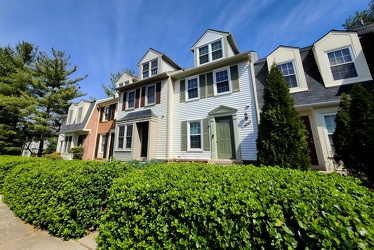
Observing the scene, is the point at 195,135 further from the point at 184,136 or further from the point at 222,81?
the point at 222,81

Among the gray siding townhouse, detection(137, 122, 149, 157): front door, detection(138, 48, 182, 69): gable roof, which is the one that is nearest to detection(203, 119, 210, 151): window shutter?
the gray siding townhouse

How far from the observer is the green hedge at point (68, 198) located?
116 inches

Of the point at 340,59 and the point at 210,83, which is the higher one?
the point at 210,83

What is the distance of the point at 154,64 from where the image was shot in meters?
12.7

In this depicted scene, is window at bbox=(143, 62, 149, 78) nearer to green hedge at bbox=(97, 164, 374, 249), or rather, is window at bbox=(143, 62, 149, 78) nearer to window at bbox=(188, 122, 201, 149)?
window at bbox=(188, 122, 201, 149)

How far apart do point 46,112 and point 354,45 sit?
2725cm

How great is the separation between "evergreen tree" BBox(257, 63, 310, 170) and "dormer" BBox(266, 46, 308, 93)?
269 cm

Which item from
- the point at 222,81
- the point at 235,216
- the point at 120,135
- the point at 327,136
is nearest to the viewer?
the point at 235,216

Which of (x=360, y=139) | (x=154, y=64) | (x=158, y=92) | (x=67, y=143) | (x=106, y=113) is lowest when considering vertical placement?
(x=360, y=139)

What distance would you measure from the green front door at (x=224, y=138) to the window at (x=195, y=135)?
1.25 metres

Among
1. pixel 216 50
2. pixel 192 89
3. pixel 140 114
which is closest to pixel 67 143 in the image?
pixel 140 114

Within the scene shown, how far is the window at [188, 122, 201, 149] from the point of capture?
942cm

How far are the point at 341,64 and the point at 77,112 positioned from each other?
75.2 ft

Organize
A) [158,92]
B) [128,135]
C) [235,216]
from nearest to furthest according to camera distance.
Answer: [235,216] → [158,92] → [128,135]
